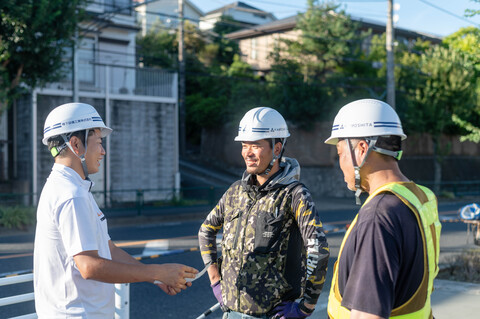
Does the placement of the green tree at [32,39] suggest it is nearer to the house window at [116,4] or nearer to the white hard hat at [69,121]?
the house window at [116,4]

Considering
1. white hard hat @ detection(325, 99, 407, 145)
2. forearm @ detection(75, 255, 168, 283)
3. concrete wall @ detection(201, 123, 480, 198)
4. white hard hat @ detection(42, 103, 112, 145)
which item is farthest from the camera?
concrete wall @ detection(201, 123, 480, 198)

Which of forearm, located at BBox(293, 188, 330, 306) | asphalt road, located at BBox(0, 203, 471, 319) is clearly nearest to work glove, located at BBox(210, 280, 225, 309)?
forearm, located at BBox(293, 188, 330, 306)

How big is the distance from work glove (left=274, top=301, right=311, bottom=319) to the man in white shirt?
24.1 inches

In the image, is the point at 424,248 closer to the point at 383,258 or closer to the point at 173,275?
the point at 383,258

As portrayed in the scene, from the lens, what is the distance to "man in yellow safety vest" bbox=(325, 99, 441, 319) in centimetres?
195

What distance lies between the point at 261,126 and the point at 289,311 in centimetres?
119

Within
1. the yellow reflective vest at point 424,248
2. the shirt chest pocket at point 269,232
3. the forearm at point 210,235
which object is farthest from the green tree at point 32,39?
the yellow reflective vest at point 424,248

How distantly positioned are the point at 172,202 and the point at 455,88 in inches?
695

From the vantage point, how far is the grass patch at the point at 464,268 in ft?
26.3

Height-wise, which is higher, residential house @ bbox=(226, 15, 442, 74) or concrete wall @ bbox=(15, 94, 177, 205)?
residential house @ bbox=(226, 15, 442, 74)

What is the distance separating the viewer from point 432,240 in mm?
2111

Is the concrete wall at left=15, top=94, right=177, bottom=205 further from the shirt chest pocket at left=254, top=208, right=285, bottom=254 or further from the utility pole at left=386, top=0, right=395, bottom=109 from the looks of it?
the shirt chest pocket at left=254, top=208, right=285, bottom=254

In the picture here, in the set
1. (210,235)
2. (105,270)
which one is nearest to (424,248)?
(105,270)

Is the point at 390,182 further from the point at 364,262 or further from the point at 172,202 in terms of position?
the point at 172,202
